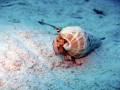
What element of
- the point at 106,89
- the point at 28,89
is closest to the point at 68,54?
the point at 106,89

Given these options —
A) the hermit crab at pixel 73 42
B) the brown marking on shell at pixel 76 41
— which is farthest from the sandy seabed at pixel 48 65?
the brown marking on shell at pixel 76 41

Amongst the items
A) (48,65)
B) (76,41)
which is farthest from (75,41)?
(48,65)

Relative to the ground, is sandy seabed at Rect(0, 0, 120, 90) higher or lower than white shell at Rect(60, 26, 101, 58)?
lower

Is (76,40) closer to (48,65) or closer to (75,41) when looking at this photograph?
(75,41)

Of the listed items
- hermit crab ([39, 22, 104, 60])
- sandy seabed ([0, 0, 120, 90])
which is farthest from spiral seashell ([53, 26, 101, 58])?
sandy seabed ([0, 0, 120, 90])

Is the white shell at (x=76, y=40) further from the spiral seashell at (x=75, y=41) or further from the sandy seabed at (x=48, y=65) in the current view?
the sandy seabed at (x=48, y=65)

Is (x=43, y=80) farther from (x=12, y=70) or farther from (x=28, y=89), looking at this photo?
(x=12, y=70)

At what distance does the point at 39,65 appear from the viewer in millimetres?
1970

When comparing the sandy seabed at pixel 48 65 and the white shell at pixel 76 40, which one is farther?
the white shell at pixel 76 40

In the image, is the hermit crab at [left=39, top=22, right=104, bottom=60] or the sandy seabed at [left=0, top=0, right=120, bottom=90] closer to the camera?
the sandy seabed at [left=0, top=0, right=120, bottom=90]

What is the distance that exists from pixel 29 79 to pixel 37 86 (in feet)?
A: 0.66

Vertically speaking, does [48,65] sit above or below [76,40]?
below

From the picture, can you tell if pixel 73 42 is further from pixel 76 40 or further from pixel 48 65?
pixel 48 65

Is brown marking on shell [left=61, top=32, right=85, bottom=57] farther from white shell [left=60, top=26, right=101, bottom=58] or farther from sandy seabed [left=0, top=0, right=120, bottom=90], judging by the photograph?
sandy seabed [left=0, top=0, right=120, bottom=90]
